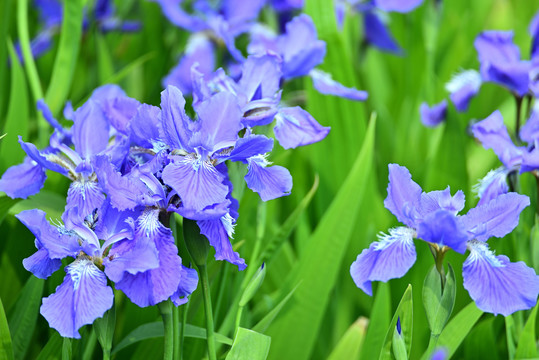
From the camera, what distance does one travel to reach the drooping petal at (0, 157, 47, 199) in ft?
3.46

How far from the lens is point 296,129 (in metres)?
1.10

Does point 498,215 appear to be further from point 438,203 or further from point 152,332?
point 152,332

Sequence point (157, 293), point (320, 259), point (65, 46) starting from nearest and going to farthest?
point (157, 293) → point (320, 259) → point (65, 46)

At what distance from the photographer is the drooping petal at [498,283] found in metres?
0.86

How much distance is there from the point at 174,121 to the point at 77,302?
272 millimetres

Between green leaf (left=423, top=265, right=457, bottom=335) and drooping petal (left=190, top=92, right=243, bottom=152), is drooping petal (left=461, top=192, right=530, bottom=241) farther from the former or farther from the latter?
drooping petal (left=190, top=92, right=243, bottom=152)

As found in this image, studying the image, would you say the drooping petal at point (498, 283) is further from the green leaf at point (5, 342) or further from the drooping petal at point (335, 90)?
the green leaf at point (5, 342)

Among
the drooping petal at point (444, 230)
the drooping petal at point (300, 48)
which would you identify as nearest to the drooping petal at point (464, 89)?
the drooping petal at point (300, 48)

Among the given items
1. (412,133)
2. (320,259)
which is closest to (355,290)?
(320,259)

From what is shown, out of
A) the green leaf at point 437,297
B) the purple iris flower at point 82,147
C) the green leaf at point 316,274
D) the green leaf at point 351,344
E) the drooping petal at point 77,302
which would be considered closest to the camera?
the drooping petal at point 77,302

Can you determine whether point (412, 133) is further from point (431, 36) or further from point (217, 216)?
point (217, 216)

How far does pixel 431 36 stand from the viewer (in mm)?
1991

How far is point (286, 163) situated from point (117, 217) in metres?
0.78

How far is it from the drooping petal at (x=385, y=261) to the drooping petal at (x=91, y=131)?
0.47 metres
